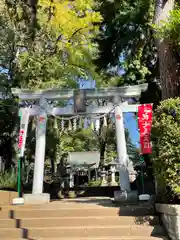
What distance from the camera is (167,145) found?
5.00m

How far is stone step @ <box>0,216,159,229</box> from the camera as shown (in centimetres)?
575

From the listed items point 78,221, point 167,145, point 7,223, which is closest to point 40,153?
point 7,223

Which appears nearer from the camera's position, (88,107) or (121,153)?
(121,153)

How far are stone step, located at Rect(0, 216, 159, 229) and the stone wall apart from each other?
0.41m

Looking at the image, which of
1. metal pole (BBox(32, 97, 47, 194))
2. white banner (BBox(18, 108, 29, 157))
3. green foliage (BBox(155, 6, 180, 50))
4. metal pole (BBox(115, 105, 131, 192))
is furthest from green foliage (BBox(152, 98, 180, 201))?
white banner (BBox(18, 108, 29, 157))

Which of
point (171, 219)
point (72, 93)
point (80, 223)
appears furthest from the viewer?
point (72, 93)

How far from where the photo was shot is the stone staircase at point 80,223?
214 inches

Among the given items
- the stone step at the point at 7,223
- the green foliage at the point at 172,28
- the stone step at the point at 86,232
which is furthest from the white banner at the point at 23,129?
the green foliage at the point at 172,28

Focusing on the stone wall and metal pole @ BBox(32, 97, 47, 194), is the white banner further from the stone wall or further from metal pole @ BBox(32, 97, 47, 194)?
the stone wall

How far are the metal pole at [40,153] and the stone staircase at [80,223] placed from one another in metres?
2.26

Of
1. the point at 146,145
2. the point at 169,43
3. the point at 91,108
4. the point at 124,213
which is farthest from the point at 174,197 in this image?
the point at 91,108

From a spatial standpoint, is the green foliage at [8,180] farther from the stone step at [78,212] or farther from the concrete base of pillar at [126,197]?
the concrete base of pillar at [126,197]

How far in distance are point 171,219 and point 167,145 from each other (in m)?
1.26

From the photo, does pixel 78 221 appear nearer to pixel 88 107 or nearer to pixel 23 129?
pixel 23 129
